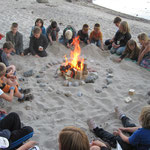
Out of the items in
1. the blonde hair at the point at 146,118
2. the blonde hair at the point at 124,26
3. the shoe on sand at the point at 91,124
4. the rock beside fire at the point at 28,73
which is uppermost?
the blonde hair at the point at 124,26

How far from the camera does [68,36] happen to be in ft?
21.4

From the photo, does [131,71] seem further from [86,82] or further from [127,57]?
[86,82]

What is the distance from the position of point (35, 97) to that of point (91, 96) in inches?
51.6

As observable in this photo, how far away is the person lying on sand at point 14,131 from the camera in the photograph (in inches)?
105

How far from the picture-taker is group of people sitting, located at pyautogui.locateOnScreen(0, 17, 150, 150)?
79.2 inches

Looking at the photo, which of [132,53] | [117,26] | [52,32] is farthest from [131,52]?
[52,32]

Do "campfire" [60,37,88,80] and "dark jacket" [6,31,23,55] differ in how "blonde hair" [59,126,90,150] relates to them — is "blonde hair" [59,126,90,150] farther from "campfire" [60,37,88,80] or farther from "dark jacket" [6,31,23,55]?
"dark jacket" [6,31,23,55]

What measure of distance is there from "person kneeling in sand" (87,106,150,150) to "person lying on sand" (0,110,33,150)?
113 cm

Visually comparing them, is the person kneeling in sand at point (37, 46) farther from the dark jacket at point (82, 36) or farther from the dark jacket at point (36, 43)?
the dark jacket at point (82, 36)

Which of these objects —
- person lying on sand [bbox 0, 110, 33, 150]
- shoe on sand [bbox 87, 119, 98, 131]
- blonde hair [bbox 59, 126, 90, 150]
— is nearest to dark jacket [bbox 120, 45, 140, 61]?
shoe on sand [bbox 87, 119, 98, 131]

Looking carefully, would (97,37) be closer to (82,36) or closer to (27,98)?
(82,36)

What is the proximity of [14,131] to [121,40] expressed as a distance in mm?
5272

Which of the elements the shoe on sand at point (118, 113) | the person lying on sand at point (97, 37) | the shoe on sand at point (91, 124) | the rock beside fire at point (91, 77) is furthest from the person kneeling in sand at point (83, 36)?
the shoe on sand at point (91, 124)

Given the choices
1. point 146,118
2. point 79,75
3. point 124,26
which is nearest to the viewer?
point 146,118
